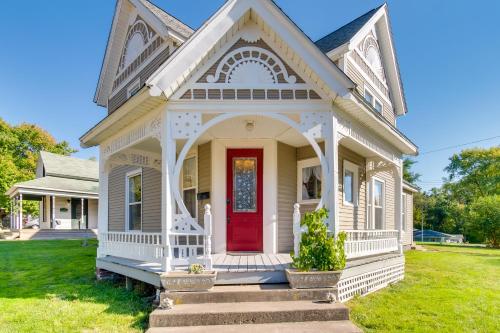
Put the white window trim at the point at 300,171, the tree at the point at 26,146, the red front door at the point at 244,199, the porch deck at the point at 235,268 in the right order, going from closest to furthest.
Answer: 1. the porch deck at the point at 235,268
2. the red front door at the point at 244,199
3. the white window trim at the point at 300,171
4. the tree at the point at 26,146

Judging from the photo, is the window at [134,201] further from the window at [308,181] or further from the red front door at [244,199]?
the window at [308,181]

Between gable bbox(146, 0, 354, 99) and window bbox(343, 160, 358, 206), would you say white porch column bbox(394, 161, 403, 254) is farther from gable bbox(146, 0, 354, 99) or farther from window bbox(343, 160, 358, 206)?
gable bbox(146, 0, 354, 99)

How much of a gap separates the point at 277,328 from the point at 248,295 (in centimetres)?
73

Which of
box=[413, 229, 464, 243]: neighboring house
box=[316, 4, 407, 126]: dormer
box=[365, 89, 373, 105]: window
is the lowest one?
box=[413, 229, 464, 243]: neighboring house

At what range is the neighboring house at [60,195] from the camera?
65.9 ft

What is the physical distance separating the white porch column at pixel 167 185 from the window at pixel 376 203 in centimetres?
664

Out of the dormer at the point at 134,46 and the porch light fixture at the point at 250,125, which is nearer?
the porch light fixture at the point at 250,125

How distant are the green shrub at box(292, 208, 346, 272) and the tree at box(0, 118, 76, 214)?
101 feet

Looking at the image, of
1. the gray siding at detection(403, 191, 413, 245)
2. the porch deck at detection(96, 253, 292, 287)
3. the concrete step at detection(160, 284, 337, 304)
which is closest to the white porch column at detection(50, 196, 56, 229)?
the porch deck at detection(96, 253, 292, 287)

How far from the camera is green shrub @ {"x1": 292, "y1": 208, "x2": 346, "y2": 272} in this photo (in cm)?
496

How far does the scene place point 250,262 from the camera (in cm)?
583

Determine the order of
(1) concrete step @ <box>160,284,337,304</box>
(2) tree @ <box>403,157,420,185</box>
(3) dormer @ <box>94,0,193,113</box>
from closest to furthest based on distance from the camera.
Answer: (1) concrete step @ <box>160,284,337,304</box> < (3) dormer @ <box>94,0,193,113</box> < (2) tree @ <box>403,157,420,185</box>

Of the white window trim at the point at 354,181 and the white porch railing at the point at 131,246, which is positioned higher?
the white window trim at the point at 354,181

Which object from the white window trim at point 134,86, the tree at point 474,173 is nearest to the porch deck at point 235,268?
the white window trim at point 134,86
